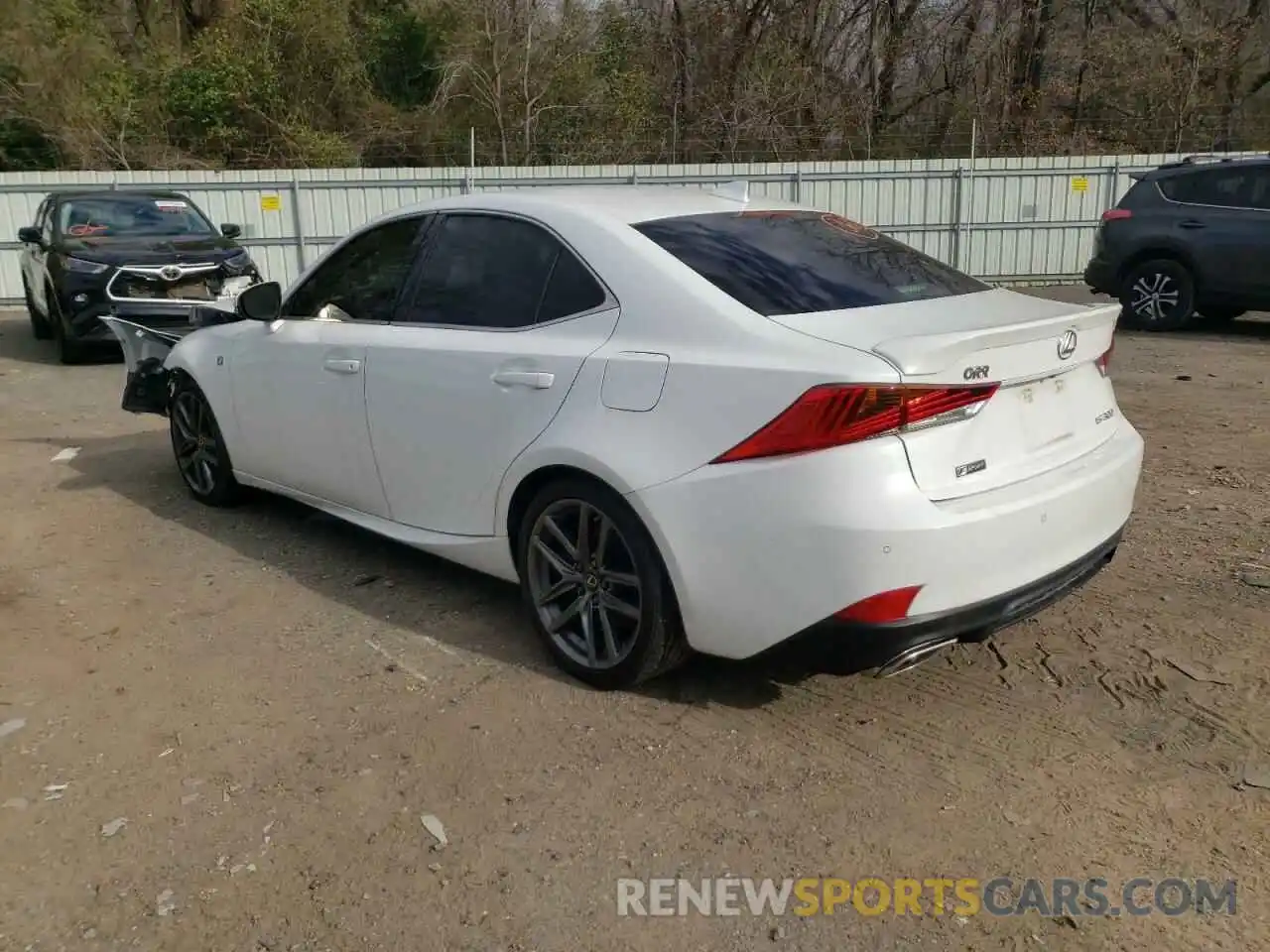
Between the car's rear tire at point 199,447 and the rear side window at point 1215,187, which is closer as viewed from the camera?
the car's rear tire at point 199,447

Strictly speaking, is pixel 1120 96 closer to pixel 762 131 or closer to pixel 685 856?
pixel 762 131

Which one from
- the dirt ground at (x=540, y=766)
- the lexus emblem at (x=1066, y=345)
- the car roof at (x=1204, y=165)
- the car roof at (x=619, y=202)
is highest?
the car roof at (x=1204, y=165)

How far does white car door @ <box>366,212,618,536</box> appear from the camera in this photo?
3.68 m

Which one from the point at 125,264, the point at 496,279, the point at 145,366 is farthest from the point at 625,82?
the point at 496,279

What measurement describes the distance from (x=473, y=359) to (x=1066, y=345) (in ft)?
6.37

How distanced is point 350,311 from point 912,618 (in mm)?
2764

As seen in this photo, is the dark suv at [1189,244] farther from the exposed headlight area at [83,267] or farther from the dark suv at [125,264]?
the exposed headlight area at [83,267]

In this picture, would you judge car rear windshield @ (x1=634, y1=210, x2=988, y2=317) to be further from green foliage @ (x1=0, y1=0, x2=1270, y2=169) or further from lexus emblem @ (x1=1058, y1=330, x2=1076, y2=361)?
green foliage @ (x1=0, y1=0, x2=1270, y2=169)

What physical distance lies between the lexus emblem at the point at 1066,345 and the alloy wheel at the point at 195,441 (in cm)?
408

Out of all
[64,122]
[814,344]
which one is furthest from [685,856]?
[64,122]

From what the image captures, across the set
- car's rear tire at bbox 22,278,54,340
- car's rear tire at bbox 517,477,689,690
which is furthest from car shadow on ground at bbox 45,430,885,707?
car's rear tire at bbox 22,278,54,340

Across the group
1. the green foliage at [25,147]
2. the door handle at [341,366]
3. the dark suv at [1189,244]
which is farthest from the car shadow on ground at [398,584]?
the green foliage at [25,147]

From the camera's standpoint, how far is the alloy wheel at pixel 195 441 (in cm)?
572

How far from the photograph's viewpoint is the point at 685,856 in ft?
9.11
